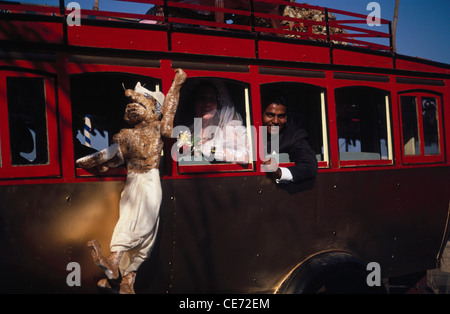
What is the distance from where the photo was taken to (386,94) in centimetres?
436

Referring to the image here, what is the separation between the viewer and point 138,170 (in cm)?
301

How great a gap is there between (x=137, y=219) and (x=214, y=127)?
4.24 ft

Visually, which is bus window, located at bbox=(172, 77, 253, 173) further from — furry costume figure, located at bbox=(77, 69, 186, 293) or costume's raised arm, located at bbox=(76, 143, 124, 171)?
costume's raised arm, located at bbox=(76, 143, 124, 171)

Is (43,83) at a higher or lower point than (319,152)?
higher

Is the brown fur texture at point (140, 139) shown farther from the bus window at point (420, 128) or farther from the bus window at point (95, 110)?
the bus window at point (420, 128)

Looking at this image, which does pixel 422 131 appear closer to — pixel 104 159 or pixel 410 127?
pixel 410 127

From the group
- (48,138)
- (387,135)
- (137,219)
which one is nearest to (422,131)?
(387,135)

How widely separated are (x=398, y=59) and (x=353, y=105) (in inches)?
33.6

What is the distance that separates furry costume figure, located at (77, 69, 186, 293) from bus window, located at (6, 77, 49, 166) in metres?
0.42

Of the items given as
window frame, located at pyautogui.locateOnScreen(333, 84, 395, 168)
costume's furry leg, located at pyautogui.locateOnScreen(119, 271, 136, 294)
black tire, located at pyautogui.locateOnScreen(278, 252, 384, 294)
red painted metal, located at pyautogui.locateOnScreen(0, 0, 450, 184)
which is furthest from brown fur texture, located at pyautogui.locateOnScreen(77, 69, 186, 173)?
window frame, located at pyautogui.locateOnScreen(333, 84, 395, 168)

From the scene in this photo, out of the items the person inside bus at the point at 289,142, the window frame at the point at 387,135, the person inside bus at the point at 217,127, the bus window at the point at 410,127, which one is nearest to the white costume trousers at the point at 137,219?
the person inside bus at the point at 217,127

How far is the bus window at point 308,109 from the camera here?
3.98 meters

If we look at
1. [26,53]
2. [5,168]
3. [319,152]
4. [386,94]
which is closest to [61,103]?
[26,53]
